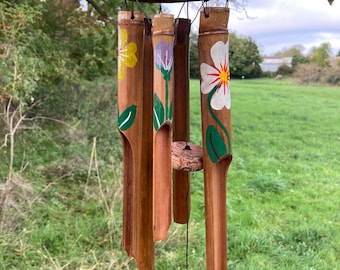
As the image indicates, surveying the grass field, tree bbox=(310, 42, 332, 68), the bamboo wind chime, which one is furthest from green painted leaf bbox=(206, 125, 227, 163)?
tree bbox=(310, 42, 332, 68)

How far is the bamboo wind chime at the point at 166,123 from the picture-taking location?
102 centimetres

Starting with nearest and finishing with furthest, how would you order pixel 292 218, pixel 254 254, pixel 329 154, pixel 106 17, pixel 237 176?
1. pixel 254 254
2. pixel 292 218
3. pixel 106 17
4. pixel 237 176
5. pixel 329 154

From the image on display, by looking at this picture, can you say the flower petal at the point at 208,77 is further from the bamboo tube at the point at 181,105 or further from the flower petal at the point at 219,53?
the bamboo tube at the point at 181,105

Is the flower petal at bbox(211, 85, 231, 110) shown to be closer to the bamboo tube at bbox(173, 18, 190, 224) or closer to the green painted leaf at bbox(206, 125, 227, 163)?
the green painted leaf at bbox(206, 125, 227, 163)

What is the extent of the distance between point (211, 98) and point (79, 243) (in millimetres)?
1955

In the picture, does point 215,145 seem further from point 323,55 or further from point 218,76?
point 323,55

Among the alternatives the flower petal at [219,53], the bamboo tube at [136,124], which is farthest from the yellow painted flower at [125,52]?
the flower petal at [219,53]

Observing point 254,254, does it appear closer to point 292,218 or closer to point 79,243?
point 292,218

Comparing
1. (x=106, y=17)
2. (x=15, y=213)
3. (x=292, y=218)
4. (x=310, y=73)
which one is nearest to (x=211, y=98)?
(x=15, y=213)

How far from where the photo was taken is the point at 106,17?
3.92 m

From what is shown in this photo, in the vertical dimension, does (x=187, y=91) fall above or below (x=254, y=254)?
above

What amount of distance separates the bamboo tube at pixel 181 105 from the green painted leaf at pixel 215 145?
0.21 metres

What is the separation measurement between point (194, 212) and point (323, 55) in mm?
9682

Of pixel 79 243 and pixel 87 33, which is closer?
pixel 79 243
